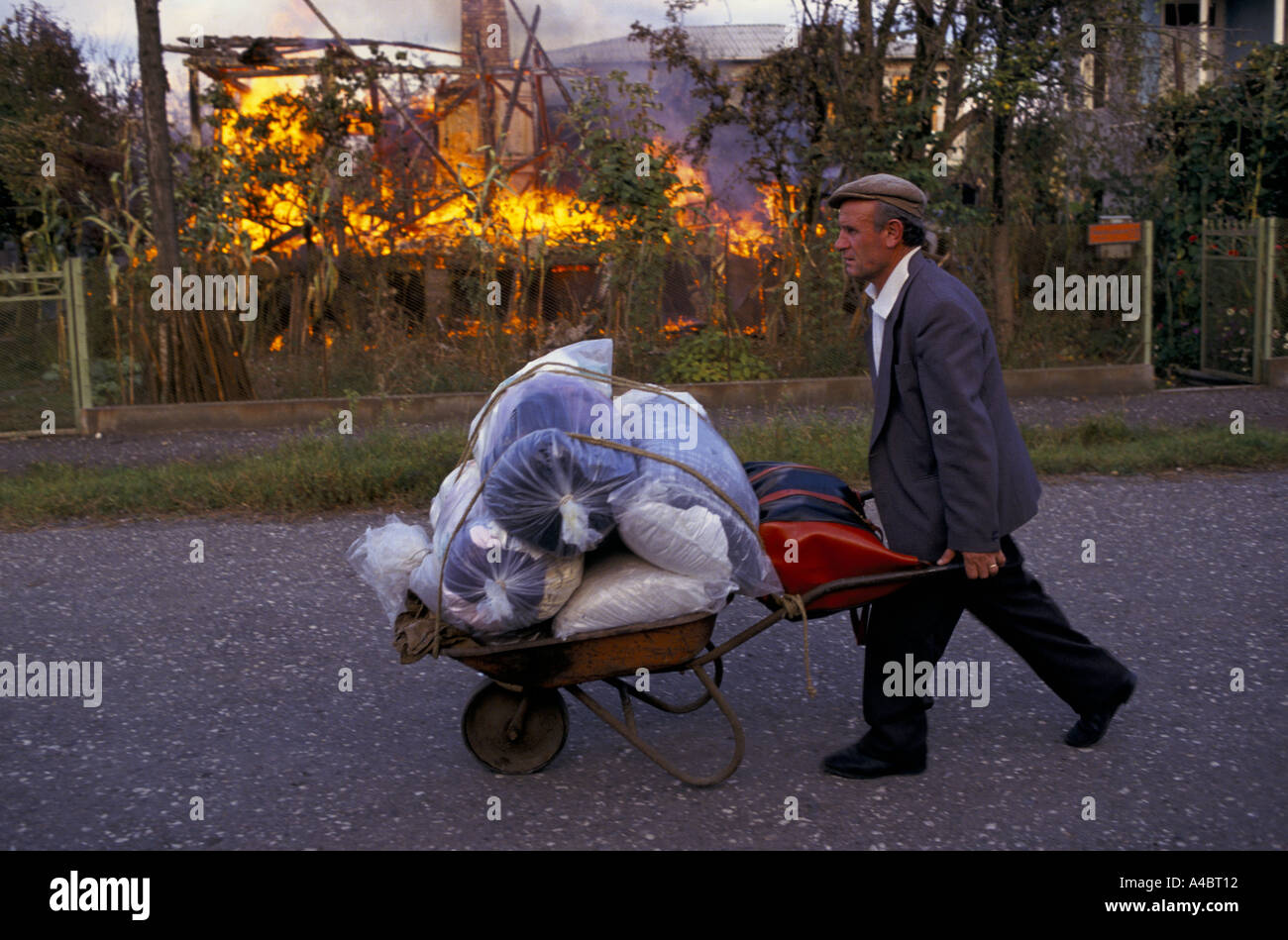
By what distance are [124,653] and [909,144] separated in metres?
10.7

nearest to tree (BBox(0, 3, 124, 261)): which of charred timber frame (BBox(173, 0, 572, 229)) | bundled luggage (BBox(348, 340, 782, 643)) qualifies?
charred timber frame (BBox(173, 0, 572, 229))

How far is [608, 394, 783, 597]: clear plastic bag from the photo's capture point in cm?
370

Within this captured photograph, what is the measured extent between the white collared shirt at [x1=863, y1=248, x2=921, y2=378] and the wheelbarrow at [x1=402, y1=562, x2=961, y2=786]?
0.75 m

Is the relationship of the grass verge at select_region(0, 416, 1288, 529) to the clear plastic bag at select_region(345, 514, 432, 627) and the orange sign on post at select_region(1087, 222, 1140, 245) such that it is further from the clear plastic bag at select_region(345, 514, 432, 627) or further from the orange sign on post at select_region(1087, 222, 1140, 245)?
the clear plastic bag at select_region(345, 514, 432, 627)

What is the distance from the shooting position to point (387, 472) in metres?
8.34

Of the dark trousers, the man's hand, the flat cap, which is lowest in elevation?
the dark trousers

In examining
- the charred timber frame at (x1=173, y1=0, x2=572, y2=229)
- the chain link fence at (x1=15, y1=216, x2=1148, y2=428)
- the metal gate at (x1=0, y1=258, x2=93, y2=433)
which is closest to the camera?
the metal gate at (x1=0, y1=258, x2=93, y2=433)

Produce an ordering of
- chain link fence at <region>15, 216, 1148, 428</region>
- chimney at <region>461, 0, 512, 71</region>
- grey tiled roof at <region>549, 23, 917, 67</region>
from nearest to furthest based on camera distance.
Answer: chain link fence at <region>15, 216, 1148, 428</region>
chimney at <region>461, 0, 512, 71</region>
grey tiled roof at <region>549, 23, 917, 67</region>

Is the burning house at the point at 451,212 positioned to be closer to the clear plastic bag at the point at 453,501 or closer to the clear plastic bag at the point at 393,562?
the clear plastic bag at the point at 453,501

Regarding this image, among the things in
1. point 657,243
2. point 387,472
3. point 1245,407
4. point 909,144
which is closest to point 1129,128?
point 909,144

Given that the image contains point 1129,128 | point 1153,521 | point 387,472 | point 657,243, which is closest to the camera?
point 1153,521

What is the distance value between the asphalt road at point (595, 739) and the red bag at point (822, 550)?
67cm

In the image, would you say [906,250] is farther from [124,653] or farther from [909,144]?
[909,144]

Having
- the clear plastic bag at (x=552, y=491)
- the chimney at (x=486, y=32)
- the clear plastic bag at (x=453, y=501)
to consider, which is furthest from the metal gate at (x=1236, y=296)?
the clear plastic bag at (x=552, y=491)
